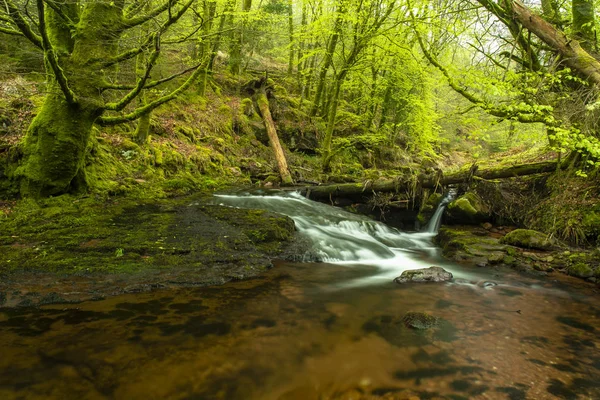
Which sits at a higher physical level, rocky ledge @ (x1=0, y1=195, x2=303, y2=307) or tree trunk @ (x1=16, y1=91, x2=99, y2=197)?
tree trunk @ (x1=16, y1=91, x2=99, y2=197)

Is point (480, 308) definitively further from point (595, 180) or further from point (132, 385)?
point (595, 180)

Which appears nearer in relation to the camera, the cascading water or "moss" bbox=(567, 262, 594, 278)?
"moss" bbox=(567, 262, 594, 278)

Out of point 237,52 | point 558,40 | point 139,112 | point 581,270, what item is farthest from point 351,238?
point 237,52

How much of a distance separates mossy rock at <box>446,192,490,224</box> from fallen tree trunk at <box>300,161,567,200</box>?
1.77 feet

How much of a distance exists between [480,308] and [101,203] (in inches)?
267

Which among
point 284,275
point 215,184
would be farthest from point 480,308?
point 215,184

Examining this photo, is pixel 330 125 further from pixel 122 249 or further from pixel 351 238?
pixel 122 249

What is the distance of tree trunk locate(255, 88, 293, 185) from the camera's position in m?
12.9

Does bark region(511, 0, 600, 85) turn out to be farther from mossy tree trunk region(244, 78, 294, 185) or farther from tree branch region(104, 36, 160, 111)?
mossy tree trunk region(244, 78, 294, 185)

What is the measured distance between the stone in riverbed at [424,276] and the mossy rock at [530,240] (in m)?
2.50

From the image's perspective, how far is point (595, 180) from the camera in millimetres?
7434

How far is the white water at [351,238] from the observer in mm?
6633

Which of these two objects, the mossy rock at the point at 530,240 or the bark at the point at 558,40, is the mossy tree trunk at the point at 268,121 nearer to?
the mossy rock at the point at 530,240

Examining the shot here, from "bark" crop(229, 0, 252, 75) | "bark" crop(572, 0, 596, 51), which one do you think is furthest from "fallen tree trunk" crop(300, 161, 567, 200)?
"bark" crop(229, 0, 252, 75)
